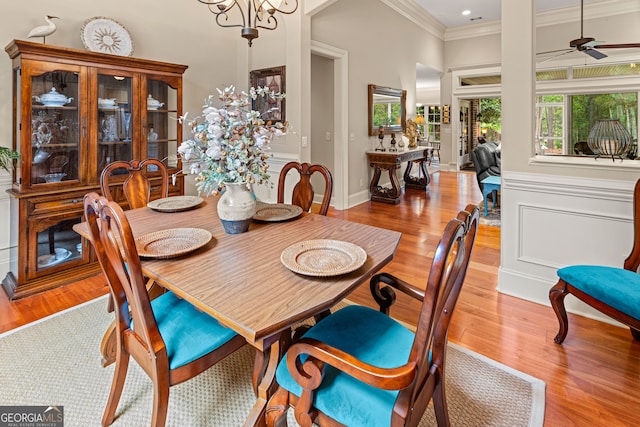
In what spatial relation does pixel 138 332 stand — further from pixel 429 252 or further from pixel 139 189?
pixel 429 252

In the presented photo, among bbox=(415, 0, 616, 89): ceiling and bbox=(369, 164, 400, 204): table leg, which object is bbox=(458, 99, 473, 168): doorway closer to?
bbox=(415, 0, 616, 89): ceiling

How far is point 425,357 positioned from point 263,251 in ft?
2.77

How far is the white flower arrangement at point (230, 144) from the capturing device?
160 centimetres

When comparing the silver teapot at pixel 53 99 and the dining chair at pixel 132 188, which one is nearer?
the dining chair at pixel 132 188

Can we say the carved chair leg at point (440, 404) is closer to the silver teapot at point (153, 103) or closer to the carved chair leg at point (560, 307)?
the carved chair leg at point (560, 307)

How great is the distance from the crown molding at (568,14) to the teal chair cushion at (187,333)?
871 cm

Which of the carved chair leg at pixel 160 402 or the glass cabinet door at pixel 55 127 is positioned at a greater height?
the glass cabinet door at pixel 55 127

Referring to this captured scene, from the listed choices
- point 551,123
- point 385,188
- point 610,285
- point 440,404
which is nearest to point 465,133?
point 551,123

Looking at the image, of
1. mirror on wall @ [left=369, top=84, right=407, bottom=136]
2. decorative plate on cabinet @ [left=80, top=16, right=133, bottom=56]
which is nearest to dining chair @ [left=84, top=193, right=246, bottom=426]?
decorative plate on cabinet @ [left=80, top=16, right=133, bottom=56]

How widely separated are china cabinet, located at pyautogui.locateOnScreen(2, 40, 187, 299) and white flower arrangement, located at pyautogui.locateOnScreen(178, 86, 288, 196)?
149 centimetres

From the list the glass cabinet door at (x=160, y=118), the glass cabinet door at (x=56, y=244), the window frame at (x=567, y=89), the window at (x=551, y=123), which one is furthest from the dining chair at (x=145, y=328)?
the window at (x=551, y=123)

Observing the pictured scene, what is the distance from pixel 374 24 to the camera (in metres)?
5.96

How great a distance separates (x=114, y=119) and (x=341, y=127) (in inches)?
126

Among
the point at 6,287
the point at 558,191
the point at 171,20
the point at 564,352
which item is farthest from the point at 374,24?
the point at 6,287
